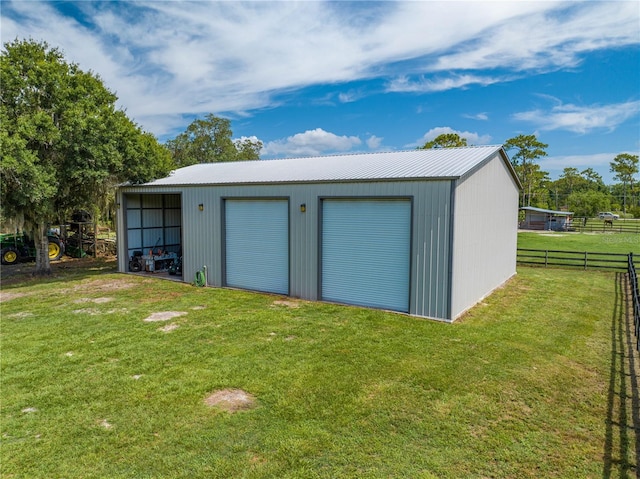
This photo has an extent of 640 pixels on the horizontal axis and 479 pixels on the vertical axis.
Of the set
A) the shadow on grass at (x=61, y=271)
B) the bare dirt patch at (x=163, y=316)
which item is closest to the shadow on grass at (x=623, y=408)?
the bare dirt patch at (x=163, y=316)

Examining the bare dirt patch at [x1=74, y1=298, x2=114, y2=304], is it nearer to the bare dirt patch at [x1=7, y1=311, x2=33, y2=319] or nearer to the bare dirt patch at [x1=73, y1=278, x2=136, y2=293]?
the bare dirt patch at [x1=73, y1=278, x2=136, y2=293]

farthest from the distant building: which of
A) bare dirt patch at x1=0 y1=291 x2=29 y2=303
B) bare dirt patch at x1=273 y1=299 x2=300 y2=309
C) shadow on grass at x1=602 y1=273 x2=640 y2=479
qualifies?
bare dirt patch at x1=0 y1=291 x2=29 y2=303

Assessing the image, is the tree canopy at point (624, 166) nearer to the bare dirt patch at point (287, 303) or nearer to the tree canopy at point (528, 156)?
the tree canopy at point (528, 156)

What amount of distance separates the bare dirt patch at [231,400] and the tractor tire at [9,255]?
1537 centimetres

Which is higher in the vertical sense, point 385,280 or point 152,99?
point 152,99

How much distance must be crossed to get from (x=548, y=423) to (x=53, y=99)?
1449 cm

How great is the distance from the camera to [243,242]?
11125 mm

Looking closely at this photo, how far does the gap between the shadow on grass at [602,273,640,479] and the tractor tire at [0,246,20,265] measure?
1918cm

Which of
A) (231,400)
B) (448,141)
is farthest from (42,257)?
(448,141)

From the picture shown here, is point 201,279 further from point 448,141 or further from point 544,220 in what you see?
point 544,220

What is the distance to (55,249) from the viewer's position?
16656mm

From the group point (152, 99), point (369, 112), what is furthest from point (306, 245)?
point (369, 112)

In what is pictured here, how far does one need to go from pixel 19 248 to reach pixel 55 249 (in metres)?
1.23

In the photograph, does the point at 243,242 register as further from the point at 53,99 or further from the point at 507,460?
the point at 507,460
